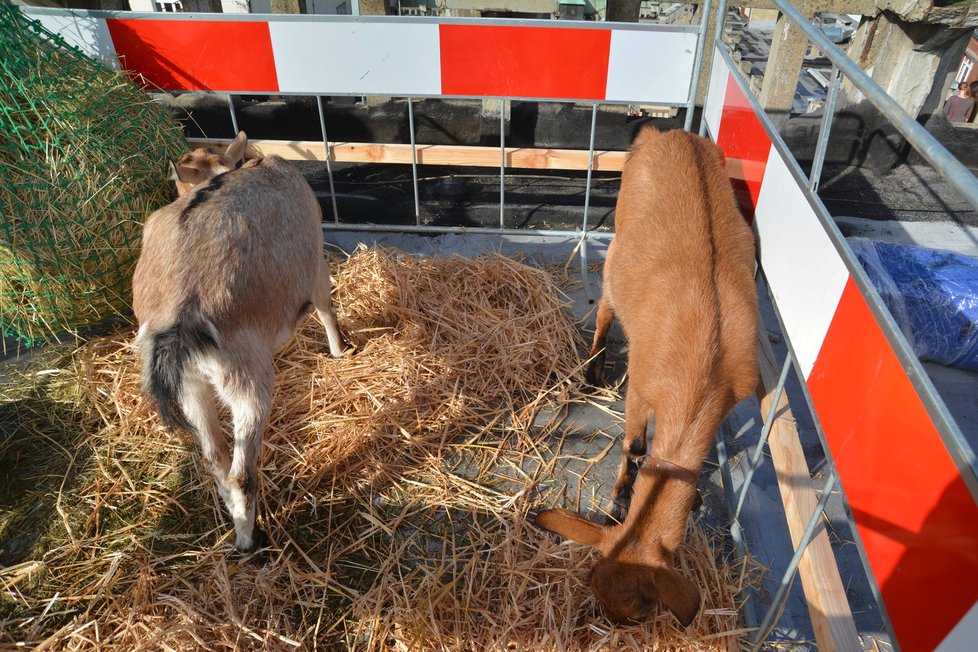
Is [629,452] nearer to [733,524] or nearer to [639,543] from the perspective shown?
[733,524]

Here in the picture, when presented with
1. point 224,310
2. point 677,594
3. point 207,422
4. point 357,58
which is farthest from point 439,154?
point 677,594

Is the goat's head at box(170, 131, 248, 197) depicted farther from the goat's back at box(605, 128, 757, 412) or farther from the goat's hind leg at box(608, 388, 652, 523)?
the goat's hind leg at box(608, 388, 652, 523)

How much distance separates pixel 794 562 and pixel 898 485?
882 millimetres

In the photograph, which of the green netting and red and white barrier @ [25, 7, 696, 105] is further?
red and white barrier @ [25, 7, 696, 105]

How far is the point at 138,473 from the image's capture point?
12.1 ft

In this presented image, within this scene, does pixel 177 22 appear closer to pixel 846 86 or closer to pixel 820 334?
pixel 820 334

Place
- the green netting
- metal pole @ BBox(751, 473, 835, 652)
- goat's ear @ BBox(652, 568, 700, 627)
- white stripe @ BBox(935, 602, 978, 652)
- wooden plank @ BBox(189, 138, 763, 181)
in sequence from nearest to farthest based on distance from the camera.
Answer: white stripe @ BBox(935, 602, 978, 652), metal pole @ BBox(751, 473, 835, 652), goat's ear @ BBox(652, 568, 700, 627), the green netting, wooden plank @ BBox(189, 138, 763, 181)

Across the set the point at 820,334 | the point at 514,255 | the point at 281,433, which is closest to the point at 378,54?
the point at 514,255

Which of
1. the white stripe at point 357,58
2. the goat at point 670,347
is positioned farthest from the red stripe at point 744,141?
the white stripe at point 357,58

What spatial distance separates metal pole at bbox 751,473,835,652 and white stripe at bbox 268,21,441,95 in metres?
3.98

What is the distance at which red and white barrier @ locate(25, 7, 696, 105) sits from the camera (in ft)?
15.5

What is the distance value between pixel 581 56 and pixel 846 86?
4467 mm

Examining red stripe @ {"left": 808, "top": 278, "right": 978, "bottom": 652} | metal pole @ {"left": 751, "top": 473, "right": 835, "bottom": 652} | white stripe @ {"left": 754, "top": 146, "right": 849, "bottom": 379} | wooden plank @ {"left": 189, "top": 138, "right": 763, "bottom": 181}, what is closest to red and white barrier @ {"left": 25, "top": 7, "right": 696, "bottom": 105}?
wooden plank @ {"left": 189, "top": 138, "right": 763, "bottom": 181}

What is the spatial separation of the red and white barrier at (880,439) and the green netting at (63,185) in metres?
4.06
